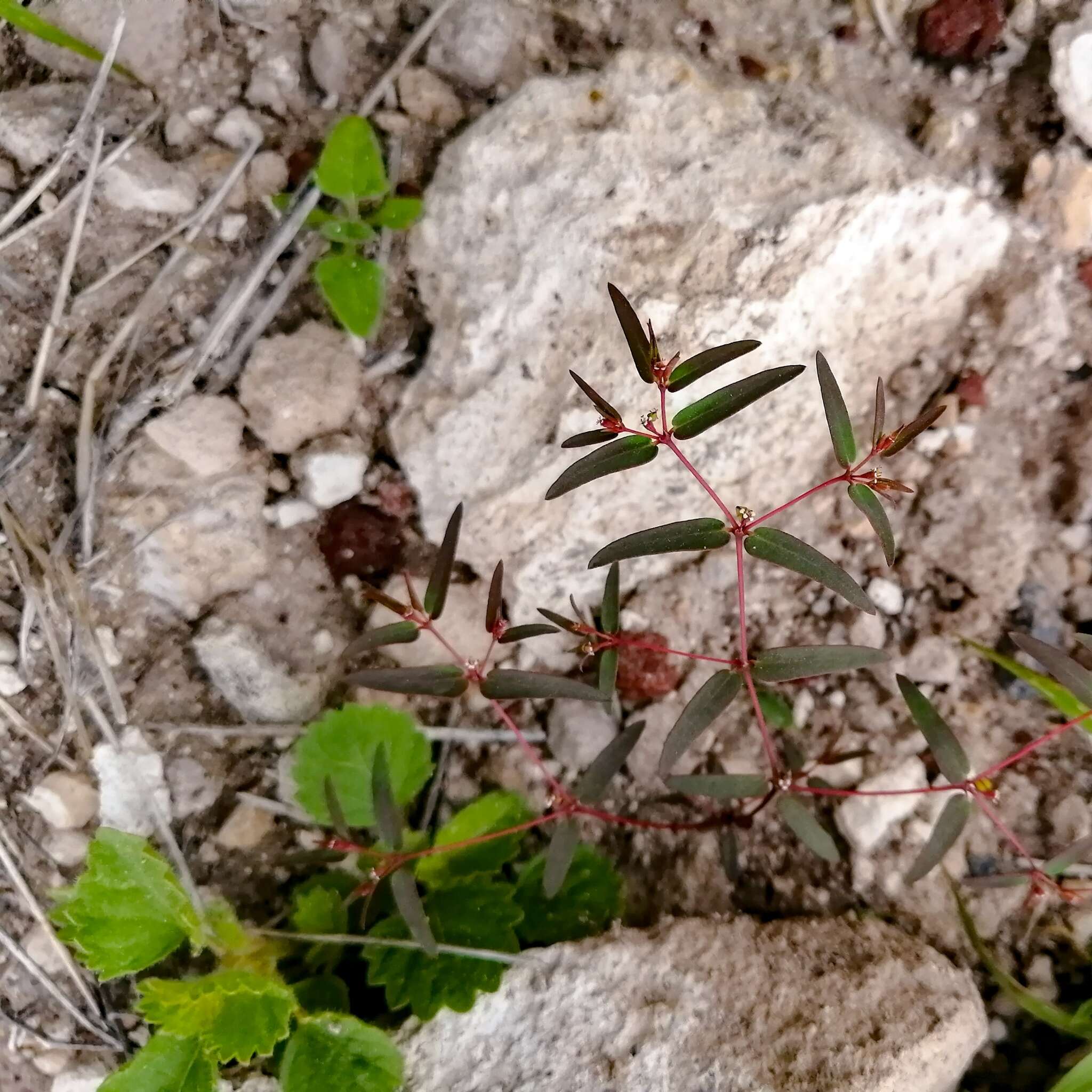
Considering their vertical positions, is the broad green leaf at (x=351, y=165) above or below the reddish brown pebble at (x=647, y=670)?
above

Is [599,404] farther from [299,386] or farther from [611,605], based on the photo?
[299,386]

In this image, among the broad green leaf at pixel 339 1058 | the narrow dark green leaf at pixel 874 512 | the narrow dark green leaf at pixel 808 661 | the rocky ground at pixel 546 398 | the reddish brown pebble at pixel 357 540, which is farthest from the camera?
the reddish brown pebble at pixel 357 540

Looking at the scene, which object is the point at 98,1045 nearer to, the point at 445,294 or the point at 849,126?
the point at 445,294

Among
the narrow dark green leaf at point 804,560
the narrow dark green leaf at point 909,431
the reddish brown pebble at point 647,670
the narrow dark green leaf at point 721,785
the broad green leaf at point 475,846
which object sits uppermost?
the narrow dark green leaf at point 909,431

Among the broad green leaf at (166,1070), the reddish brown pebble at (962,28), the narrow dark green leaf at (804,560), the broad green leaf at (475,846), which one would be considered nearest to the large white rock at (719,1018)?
the broad green leaf at (475,846)

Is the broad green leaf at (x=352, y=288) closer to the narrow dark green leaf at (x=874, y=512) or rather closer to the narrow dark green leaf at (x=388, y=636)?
the narrow dark green leaf at (x=388, y=636)

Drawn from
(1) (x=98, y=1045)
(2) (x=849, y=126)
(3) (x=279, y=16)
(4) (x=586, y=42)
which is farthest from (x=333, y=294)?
(1) (x=98, y=1045)

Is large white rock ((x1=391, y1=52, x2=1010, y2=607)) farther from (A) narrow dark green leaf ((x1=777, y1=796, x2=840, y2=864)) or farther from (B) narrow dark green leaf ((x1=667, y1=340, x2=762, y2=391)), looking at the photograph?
(A) narrow dark green leaf ((x1=777, y1=796, x2=840, y2=864))
